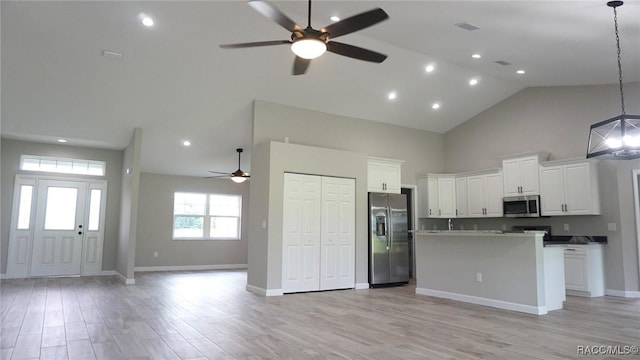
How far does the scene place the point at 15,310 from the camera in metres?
5.19

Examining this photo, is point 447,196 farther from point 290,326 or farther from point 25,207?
point 25,207

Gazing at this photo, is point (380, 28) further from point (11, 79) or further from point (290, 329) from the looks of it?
point (11, 79)

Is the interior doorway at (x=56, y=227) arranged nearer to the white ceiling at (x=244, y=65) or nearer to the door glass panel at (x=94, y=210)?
the door glass panel at (x=94, y=210)

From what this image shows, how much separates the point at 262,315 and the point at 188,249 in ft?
21.7

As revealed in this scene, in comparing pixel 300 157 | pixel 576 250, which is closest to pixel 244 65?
pixel 300 157

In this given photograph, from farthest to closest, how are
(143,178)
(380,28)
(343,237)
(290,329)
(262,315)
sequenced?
(143,178) → (343,237) → (380,28) → (262,315) → (290,329)

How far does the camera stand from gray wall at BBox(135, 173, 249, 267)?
10.6m

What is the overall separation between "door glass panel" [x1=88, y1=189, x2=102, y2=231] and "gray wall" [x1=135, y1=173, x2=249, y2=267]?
1263 millimetres

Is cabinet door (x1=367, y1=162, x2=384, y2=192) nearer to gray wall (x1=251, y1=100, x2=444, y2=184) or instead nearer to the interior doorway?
gray wall (x1=251, y1=100, x2=444, y2=184)

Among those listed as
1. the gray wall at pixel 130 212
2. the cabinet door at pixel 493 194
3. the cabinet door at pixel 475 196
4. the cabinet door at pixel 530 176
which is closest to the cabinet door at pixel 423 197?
the cabinet door at pixel 475 196

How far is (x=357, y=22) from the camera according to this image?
344cm

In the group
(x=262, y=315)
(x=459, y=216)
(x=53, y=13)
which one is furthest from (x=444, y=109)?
(x=53, y=13)

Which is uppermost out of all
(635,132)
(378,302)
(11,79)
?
(11,79)

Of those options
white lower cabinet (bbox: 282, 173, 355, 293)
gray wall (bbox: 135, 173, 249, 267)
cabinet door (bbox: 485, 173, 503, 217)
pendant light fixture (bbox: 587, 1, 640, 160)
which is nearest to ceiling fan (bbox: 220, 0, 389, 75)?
pendant light fixture (bbox: 587, 1, 640, 160)
